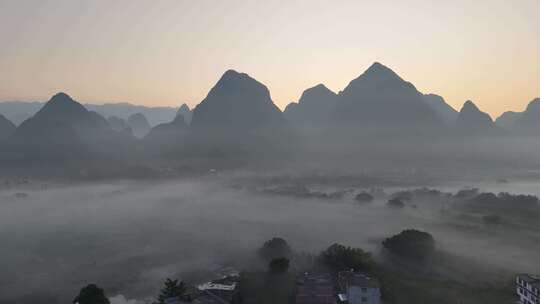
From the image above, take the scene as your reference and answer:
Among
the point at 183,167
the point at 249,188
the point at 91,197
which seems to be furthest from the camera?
the point at 183,167

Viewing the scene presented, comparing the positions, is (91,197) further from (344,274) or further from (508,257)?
(508,257)

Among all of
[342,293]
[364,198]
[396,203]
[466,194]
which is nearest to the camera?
[342,293]

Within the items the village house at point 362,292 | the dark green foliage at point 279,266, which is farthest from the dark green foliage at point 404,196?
the village house at point 362,292

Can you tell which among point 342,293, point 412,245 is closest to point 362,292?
point 342,293

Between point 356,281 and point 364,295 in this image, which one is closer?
point 364,295

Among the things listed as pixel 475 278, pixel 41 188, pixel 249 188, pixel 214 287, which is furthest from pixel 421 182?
pixel 41 188

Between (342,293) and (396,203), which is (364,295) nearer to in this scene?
(342,293)
